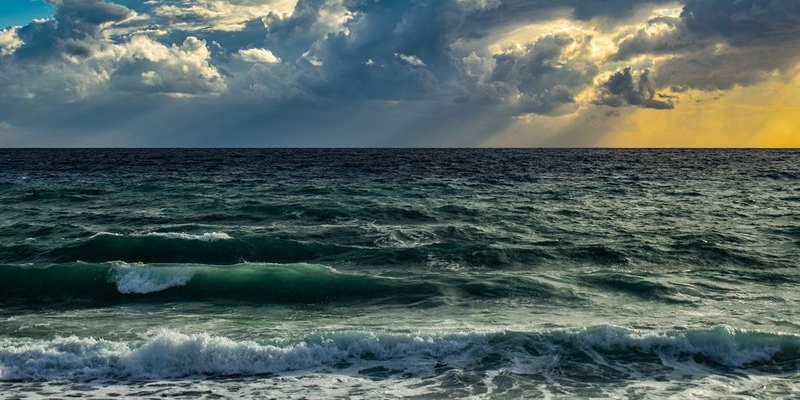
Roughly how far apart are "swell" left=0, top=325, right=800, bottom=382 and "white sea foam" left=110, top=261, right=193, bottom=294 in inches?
202

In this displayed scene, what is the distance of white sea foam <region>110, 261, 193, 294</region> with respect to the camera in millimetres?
18484

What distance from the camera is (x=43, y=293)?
18438 mm

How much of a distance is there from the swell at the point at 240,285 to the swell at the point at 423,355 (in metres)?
3.93

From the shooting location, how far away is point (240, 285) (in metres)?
18.8

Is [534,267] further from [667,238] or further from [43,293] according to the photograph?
[43,293]

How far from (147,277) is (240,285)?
286 centimetres

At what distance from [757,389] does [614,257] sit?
11276 millimetres

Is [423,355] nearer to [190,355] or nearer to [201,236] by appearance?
[190,355]

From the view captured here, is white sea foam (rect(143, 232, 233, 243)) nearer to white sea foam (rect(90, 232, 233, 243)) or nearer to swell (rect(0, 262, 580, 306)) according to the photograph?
white sea foam (rect(90, 232, 233, 243))

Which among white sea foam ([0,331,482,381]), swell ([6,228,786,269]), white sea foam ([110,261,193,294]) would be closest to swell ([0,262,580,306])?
white sea foam ([110,261,193,294])

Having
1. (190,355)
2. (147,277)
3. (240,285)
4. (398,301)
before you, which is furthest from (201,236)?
(190,355)

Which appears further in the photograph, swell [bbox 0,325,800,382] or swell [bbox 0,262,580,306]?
swell [bbox 0,262,580,306]

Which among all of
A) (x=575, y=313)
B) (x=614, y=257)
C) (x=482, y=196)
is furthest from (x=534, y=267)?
(x=482, y=196)

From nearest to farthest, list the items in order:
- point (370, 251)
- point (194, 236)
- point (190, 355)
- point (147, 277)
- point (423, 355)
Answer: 1. point (190, 355)
2. point (423, 355)
3. point (147, 277)
4. point (370, 251)
5. point (194, 236)
